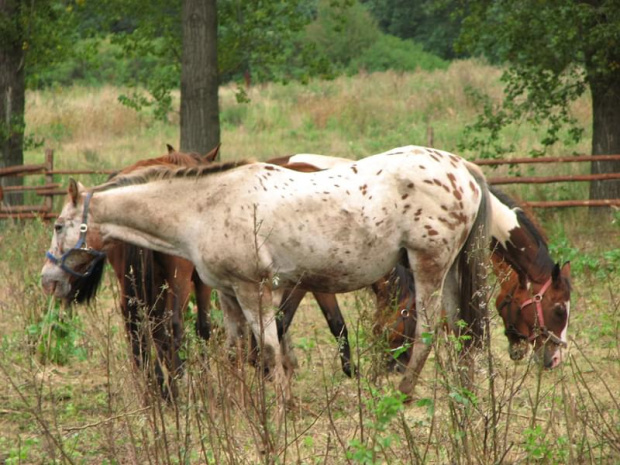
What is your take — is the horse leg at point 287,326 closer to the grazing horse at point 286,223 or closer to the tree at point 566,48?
the grazing horse at point 286,223

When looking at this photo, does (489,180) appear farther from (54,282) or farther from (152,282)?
(54,282)

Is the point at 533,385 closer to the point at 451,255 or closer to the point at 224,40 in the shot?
the point at 451,255

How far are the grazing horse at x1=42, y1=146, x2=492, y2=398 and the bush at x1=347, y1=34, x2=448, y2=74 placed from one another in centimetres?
3124

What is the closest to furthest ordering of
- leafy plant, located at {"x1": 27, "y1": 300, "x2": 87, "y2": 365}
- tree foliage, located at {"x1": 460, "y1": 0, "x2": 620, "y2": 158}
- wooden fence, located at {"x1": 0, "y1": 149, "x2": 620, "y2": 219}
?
leafy plant, located at {"x1": 27, "y1": 300, "x2": 87, "y2": 365}
tree foliage, located at {"x1": 460, "y1": 0, "x2": 620, "y2": 158}
wooden fence, located at {"x1": 0, "y1": 149, "x2": 620, "y2": 219}

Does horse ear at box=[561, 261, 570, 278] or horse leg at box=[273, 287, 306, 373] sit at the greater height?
horse ear at box=[561, 261, 570, 278]

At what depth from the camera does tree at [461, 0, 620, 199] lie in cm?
1114

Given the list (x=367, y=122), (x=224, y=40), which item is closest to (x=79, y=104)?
(x=367, y=122)

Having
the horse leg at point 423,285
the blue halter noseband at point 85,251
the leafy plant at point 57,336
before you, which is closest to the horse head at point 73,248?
the blue halter noseband at point 85,251

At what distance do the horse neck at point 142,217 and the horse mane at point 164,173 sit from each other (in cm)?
6

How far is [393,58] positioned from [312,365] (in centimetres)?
3227

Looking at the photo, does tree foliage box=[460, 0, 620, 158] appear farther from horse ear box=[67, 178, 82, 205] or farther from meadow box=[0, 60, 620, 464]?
horse ear box=[67, 178, 82, 205]

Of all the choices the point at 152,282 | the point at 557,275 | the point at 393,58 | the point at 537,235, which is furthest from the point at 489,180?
the point at 393,58

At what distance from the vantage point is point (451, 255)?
19.4ft

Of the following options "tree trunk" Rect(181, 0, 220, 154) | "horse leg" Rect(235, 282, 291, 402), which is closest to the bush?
"tree trunk" Rect(181, 0, 220, 154)
